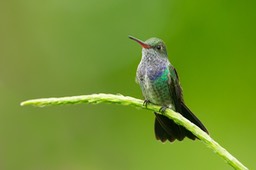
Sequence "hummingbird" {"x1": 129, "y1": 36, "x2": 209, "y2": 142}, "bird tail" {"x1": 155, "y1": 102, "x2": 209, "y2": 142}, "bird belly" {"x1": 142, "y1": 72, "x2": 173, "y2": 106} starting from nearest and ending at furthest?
"bird tail" {"x1": 155, "y1": 102, "x2": 209, "y2": 142}
"hummingbird" {"x1": 129, "y1": 36, "x2": 209, "y2": 142}
"bird belly" {"x1": 142, "y1": 72, "x2": 173, "y2": 106}

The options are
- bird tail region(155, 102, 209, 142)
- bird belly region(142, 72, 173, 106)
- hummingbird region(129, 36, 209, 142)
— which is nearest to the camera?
bird tail region(155, 102, 209, 142)

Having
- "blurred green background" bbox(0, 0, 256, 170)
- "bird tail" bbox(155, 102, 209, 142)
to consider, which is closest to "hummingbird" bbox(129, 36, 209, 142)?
"bird tail" bbox(155, 102, 209, 142)

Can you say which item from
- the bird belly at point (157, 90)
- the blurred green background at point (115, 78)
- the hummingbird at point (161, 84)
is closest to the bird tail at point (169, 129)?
the hummingbird at point (161, 84)

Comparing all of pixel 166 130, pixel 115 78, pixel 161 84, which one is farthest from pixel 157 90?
pixel 115 78

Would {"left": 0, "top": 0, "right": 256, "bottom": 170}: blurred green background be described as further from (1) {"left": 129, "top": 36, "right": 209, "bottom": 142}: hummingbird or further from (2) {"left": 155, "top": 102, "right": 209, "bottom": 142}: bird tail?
(2) {"left": 155, "top": 102, "right": 209, "bottom": 142}: bird tail

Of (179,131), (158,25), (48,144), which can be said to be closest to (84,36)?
(48,144)

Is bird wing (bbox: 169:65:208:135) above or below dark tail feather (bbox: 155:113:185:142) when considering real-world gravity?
above

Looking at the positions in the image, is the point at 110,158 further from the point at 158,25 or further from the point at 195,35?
the point at 195,35

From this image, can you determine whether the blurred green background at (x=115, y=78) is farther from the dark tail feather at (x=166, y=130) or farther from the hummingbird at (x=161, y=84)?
the dark tail feather at (x=166, y=130)
